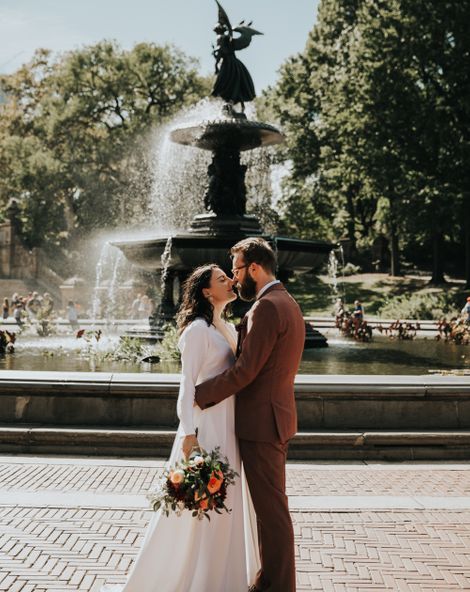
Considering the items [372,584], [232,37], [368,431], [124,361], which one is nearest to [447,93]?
[232,37]

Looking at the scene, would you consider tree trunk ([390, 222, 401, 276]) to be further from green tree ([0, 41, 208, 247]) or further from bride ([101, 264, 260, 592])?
bride ([101, 264, 260, 592])

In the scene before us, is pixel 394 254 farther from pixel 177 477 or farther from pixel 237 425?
pixel 177 477

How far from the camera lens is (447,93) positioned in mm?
33969

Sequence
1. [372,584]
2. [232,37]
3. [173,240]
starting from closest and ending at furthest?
[372,584]
[173,240]
[232,37]

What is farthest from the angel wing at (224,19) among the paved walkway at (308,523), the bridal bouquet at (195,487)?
the bridal bouquet at (195,487)

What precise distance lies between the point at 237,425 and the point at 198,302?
0.69 metres

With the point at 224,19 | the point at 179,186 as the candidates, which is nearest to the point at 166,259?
the point at 224,19

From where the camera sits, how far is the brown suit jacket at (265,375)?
3473 mm

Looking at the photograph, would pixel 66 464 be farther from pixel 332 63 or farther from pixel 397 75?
pixel 332 63

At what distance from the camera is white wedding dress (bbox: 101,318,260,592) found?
3.61 meters

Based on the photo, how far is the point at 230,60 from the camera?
15695mm

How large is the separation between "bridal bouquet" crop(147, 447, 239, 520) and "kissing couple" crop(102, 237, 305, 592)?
12 centimetres

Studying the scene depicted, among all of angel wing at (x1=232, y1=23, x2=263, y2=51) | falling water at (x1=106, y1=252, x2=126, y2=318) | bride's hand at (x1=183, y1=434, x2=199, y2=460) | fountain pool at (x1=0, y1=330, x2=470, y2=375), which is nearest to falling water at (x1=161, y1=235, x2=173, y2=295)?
fountain pool at (x1=0, y1=330, x2=470, y2=375)

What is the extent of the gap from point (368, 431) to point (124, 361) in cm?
501
